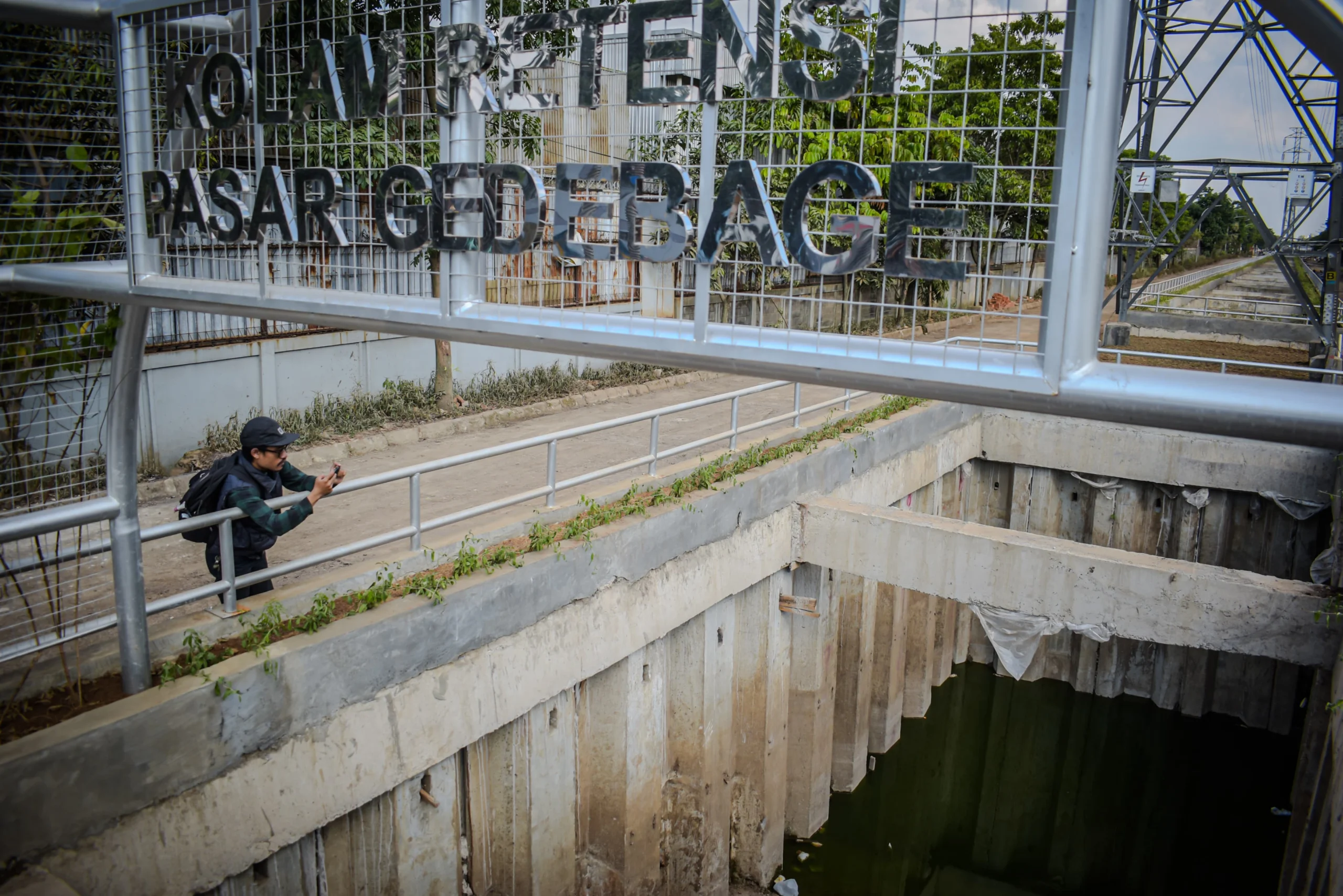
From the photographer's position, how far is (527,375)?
611 inches

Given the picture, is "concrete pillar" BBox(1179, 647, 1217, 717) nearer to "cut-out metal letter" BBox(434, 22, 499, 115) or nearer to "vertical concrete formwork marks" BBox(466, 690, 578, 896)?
"vertical concrete formwork marks" BBox(466, 690, 578, 896)

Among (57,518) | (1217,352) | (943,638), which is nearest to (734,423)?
(943,638)

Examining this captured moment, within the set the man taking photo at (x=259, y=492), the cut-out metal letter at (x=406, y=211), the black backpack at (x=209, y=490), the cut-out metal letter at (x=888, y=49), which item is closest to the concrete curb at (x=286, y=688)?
the man taking photo at (x=259, y=492)

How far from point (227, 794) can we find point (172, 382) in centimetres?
677

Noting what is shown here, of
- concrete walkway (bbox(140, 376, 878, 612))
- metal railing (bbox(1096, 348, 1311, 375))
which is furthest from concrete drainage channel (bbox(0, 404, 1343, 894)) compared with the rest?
metal railing (bbox(1096, 348, 1311, 375))

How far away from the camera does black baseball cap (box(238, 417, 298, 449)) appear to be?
20.2 feet

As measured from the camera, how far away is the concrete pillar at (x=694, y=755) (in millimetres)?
9195

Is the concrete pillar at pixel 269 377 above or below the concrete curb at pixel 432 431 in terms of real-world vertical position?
above

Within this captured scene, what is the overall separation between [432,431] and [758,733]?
5454mm

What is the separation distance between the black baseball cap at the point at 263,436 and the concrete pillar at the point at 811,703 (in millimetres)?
5979

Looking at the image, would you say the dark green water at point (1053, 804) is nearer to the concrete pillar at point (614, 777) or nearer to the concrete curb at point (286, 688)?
the concrete pillar at point (614, 777)

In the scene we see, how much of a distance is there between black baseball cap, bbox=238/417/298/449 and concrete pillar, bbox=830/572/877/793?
23.2 ft

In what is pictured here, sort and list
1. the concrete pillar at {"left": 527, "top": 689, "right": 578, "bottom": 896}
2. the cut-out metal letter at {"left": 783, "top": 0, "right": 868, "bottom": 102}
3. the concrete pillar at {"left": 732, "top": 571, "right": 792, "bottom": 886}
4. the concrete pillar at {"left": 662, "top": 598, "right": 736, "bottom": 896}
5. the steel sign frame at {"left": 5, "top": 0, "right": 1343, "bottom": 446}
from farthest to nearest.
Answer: the concrete pillar at {"left": 732, "top": 571, "right": 792, "bottom": 886} → the concrete pillar at {"left": 662, "top": 598, "right": 736, "bottom": 896} → the concrete pillar at {"left": 527, "top": 689, "right": 578, "bottom": 896} → the cut-out metal letter at {"left": 783, "top": 0, "right": 868, "bottom": 102} → the steel sign frame at {"left": 5, "top": 0, "right": 1343, "bottom": 446}

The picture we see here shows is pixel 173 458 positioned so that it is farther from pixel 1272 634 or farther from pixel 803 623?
pixel 1272 634
